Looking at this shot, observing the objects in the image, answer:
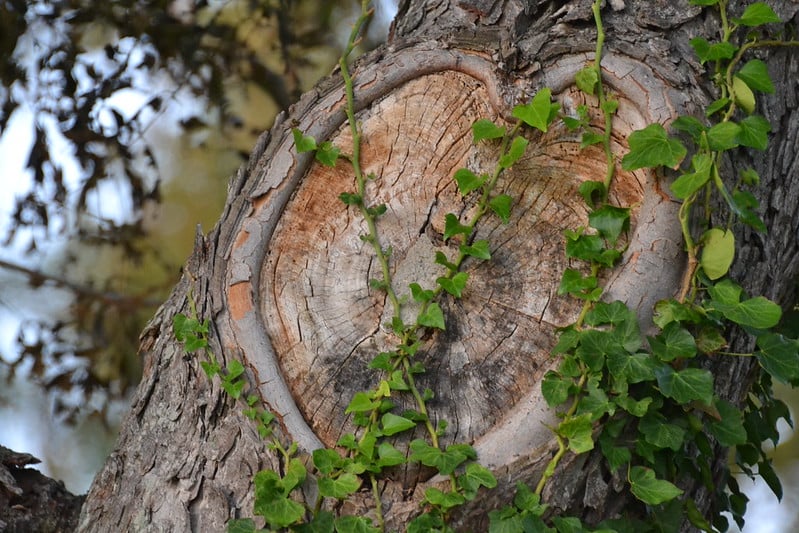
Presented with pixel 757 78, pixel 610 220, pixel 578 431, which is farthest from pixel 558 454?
pixel 757 78

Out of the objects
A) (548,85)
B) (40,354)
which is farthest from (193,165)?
(548,85)

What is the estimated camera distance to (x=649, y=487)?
1.22 m

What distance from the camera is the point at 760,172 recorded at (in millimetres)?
1461

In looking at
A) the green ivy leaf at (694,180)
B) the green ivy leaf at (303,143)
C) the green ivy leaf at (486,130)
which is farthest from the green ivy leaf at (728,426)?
the green ivy leaf at (303,143)

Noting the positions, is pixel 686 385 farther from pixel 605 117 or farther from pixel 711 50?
pixel 711 50

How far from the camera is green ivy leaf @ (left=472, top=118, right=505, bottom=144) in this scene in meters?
1.35

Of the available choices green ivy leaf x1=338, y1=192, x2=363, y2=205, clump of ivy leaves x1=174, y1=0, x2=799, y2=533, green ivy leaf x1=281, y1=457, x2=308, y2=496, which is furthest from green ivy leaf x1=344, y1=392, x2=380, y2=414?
green ivy leaf x1=338, y1=192, x2=363, y2=205

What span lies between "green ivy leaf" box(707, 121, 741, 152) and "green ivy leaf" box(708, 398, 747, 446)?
0.39 meters

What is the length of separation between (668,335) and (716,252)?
6.0 inches

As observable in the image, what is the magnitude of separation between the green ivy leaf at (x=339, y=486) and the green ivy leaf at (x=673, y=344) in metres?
0.48

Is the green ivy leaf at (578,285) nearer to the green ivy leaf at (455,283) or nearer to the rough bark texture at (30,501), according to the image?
the green ivy leaf at (455,283)

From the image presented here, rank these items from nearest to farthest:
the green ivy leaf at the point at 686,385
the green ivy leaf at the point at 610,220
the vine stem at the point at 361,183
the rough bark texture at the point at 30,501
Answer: the green ivy leaf at the point at 686,385 < the green ivy leaf at the point at 610,220 < the vine stem at the point at 361,183 < the rough bark texture at the point at 30,501

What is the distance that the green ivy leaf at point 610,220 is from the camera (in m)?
1.29

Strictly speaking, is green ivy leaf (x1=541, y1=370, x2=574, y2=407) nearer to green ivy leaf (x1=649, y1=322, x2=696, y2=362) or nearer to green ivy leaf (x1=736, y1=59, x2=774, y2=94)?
green ivy leaf (x1=649, y1=322, x2=696, y2=362)
